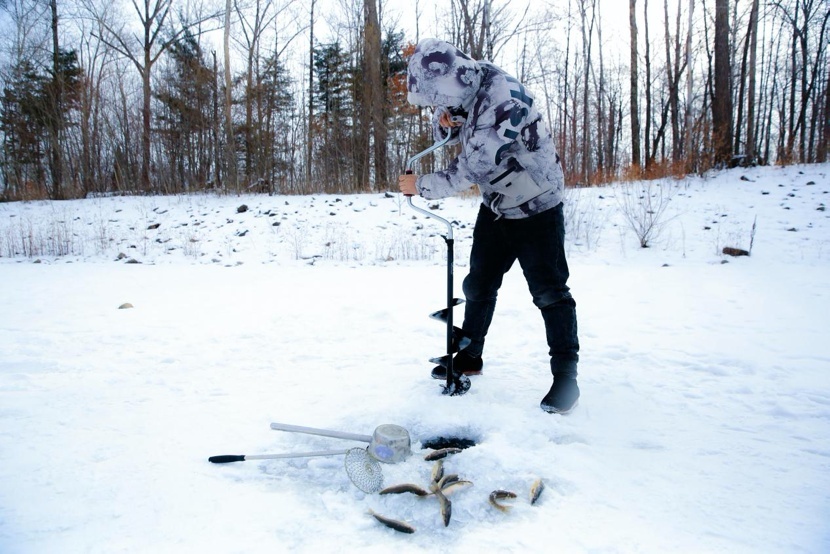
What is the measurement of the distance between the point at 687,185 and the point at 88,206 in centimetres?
1368

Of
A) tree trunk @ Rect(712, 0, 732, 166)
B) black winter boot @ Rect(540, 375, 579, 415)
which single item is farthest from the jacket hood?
tree trunk @ Rect(712, 0, 732, 166)

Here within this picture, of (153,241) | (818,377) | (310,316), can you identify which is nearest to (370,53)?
(153,241)

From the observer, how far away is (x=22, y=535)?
138cm

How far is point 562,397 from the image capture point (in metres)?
2.25

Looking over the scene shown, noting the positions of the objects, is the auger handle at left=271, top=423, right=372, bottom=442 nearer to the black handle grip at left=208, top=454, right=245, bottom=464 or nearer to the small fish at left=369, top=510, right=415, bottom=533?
the black handle grip at left=208, top=454, right=245, bottom=464

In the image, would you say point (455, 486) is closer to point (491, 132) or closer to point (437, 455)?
point (437, 455)

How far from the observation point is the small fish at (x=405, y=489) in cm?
162

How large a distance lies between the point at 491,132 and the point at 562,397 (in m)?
1.25

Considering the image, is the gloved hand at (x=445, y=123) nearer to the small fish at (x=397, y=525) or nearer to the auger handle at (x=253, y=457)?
the auger handle at (x=253, y=457)

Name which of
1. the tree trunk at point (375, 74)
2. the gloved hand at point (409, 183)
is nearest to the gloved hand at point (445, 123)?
the gloved hand at point (409, 183)

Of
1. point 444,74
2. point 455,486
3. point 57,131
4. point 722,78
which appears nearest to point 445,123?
point 444,74

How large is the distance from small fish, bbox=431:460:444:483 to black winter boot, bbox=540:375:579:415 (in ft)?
2.29

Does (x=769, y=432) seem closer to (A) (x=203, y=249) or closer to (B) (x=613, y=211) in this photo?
(B) (x=613, y=211)

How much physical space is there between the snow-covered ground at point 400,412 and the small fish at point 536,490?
4 centimetres
